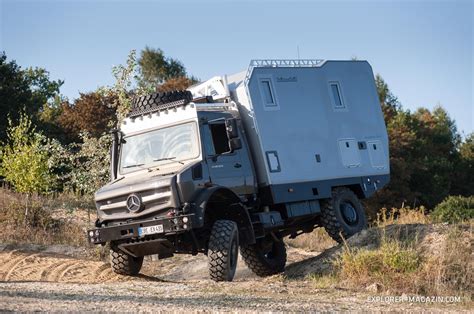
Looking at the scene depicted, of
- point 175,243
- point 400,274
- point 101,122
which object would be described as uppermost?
point 101,122

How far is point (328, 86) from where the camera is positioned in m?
17.9

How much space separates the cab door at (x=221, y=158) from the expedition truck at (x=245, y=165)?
0.06ft

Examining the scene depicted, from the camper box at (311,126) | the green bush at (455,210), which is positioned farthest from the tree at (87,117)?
the camper box at (311,126)

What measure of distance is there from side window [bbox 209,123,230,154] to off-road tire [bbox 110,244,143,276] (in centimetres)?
254

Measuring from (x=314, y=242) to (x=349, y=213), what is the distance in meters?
5.40

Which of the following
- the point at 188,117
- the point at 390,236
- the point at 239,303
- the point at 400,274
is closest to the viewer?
the point at 239,303

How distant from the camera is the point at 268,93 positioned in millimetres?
16453

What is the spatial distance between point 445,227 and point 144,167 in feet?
18.9

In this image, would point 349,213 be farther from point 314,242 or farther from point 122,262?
point 314,242

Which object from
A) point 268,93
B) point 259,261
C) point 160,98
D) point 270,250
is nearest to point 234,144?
point 160,98

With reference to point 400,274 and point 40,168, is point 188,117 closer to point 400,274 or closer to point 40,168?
point 400,274

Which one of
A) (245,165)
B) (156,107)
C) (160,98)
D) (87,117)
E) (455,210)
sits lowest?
(455,210)

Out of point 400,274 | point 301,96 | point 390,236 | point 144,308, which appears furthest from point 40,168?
point 144,308

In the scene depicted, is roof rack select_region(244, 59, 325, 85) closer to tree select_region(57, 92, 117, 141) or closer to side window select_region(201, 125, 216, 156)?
side window select_region(201, 125, 216, 156)
